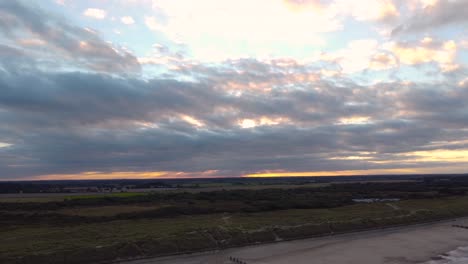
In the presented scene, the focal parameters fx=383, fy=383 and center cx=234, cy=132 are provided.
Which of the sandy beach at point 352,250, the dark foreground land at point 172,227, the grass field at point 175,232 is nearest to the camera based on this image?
the dark foreground land at point 172,227

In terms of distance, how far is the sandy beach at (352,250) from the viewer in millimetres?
37094

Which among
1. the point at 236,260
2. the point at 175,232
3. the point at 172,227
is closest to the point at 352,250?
the point at 236,260

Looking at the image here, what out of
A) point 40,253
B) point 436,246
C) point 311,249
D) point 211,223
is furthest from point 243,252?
point 436,246

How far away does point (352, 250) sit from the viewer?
41.8m

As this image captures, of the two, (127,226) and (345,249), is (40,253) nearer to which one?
(127,226)

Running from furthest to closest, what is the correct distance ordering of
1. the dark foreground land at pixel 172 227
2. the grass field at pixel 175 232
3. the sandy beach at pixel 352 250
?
the sandy beach at pixel 352 250 < the grass field at pixel 175 232 < the dark foreground land at pixel 172 227

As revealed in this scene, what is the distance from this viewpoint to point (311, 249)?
139 feet

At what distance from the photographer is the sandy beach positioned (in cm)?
3709

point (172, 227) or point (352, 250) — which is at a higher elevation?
point (172, 227)

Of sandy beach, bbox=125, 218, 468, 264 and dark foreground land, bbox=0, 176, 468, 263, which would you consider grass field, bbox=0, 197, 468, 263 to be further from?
sandy beach, bbox=125, 218, 468, 264

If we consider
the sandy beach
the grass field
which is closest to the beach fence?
the sandy beach

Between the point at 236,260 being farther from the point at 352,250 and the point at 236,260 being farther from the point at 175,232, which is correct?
the point at 352,250

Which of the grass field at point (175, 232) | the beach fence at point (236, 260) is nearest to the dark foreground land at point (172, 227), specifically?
the grass field at point (175, 232)

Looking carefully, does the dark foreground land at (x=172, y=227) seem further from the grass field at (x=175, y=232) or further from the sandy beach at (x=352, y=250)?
the sandy beach at (x=352, y=250)
